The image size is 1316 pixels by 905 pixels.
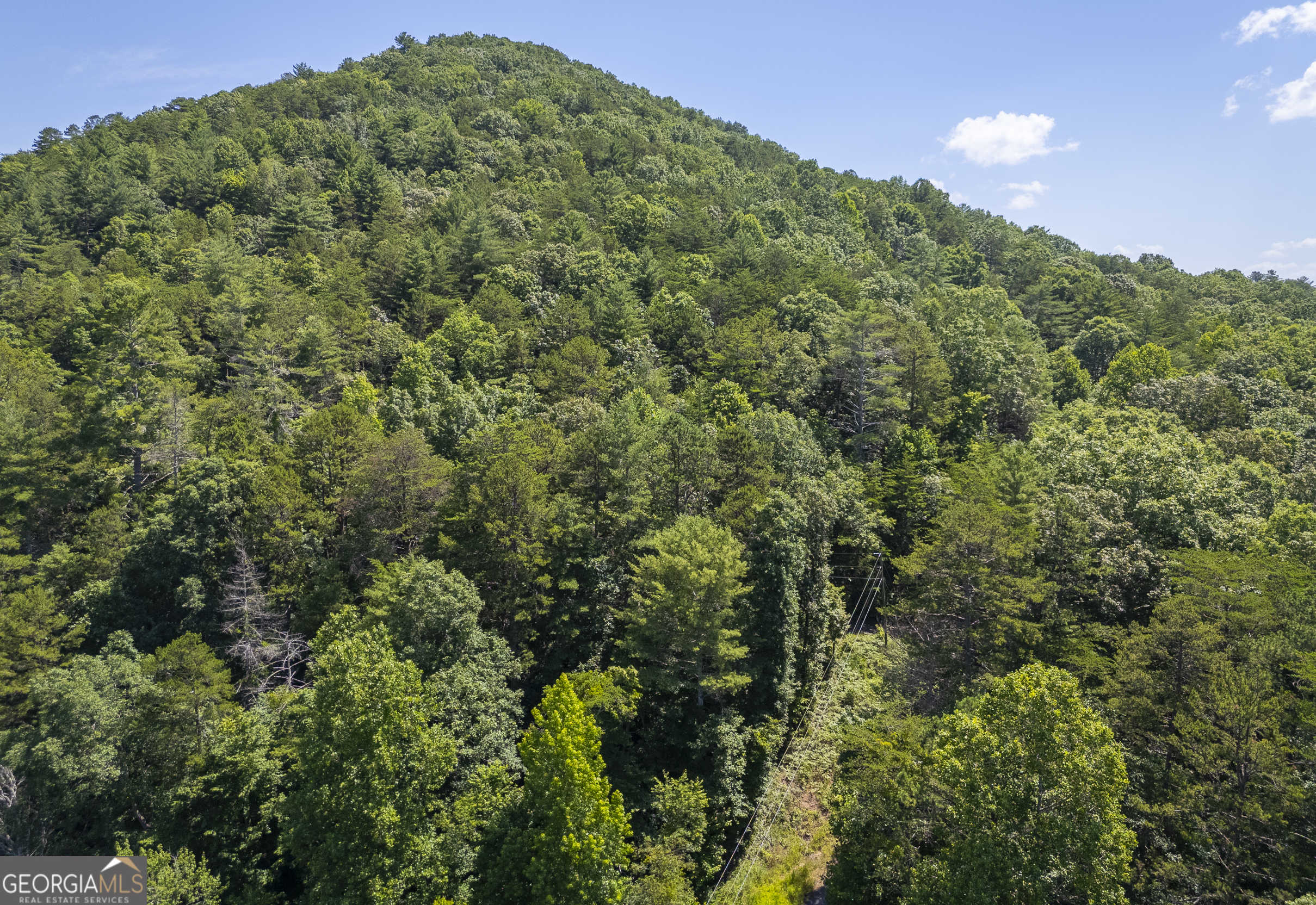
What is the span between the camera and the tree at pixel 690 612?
27848mm

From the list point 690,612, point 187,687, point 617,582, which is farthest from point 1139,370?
point 187,687

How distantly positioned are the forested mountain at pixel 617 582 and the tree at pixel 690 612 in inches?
10.3

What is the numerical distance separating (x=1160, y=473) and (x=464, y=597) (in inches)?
1385

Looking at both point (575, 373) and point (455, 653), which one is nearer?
point (455, 653)

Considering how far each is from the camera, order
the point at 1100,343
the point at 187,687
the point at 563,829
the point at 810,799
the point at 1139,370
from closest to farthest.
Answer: the point at 563,829 → the point at 187,687 → the point at 810,799 → the point at 1139,370 → the point at 1100,343

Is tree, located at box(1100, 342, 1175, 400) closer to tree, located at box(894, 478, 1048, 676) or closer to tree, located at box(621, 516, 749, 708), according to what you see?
tree, located at box(894, 478, 1048, 676)

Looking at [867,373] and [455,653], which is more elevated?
[867,373]

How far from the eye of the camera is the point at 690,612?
2775 cm

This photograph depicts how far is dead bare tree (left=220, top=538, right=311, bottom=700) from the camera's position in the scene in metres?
28.9

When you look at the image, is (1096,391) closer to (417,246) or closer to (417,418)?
(417,418)

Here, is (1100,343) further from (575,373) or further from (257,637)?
(257,637)

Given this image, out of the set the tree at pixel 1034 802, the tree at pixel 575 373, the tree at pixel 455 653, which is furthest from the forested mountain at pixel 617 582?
the tree at pixel 575 373

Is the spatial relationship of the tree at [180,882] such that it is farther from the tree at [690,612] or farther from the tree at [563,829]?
the tree at [690,612]

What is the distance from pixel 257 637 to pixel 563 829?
18.7 metres
